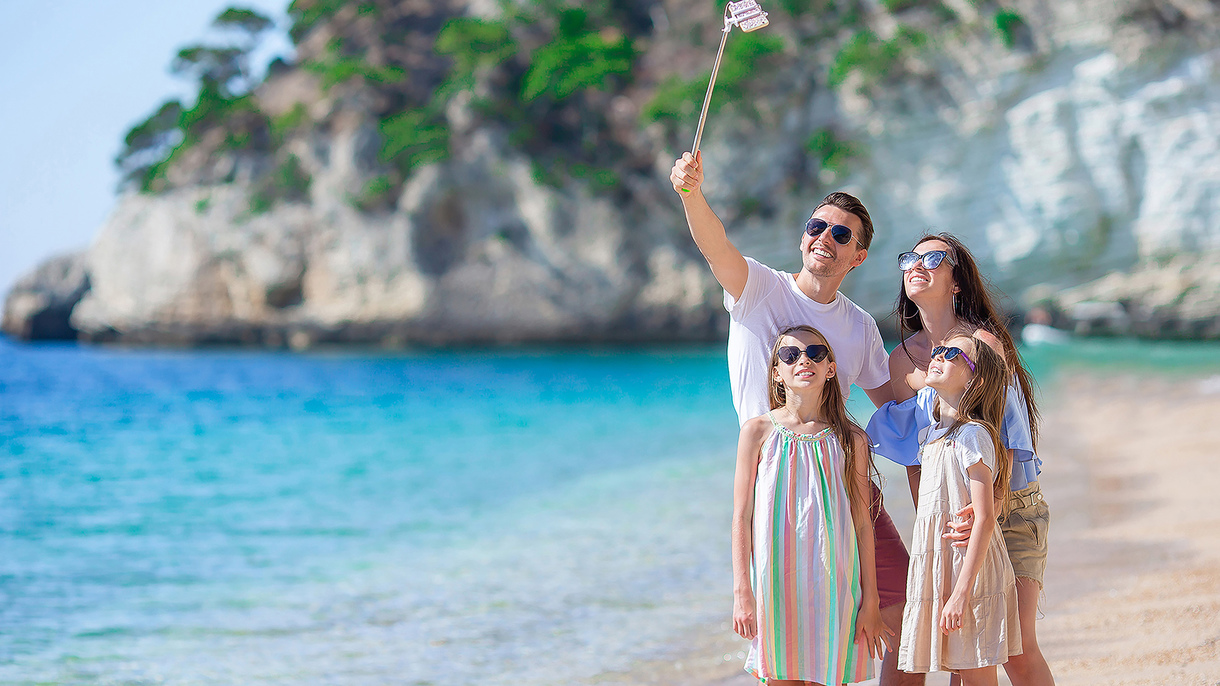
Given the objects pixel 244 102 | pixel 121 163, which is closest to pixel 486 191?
pixel 244 102

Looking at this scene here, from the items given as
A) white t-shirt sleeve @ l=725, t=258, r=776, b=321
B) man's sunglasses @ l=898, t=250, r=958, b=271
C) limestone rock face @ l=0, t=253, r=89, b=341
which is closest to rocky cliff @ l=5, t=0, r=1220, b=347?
limestone rock face @ l=0, t=253, r=89, b=341

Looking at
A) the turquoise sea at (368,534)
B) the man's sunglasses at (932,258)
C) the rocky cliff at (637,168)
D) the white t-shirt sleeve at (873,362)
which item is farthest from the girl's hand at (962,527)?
the rocky cliff at (637,168)

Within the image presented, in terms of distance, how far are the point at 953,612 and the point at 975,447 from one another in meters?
0.45

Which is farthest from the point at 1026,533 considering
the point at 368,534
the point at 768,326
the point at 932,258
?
the point at 368,534

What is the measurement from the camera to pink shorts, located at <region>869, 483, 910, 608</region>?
108 inches

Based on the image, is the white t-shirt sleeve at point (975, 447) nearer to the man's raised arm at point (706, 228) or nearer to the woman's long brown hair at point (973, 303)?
the woman's long brown hair at point (973, 303)

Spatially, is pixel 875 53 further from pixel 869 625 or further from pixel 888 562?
pixel 869 625


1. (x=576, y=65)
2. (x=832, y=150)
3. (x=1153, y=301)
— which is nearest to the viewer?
(x=1153, y=301)

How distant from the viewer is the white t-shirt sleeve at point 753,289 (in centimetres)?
271

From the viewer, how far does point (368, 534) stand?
→ 7.47 meters

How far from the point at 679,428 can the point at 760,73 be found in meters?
15.9

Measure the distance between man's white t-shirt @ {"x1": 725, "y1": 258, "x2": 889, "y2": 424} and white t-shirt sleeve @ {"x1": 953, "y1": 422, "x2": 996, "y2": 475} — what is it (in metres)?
0.35

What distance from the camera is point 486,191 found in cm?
2844

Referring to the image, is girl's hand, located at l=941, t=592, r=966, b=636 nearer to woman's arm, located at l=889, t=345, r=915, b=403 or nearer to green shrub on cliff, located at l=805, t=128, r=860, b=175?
woman's arm, located at l=889, t=345, r=915, b=403
